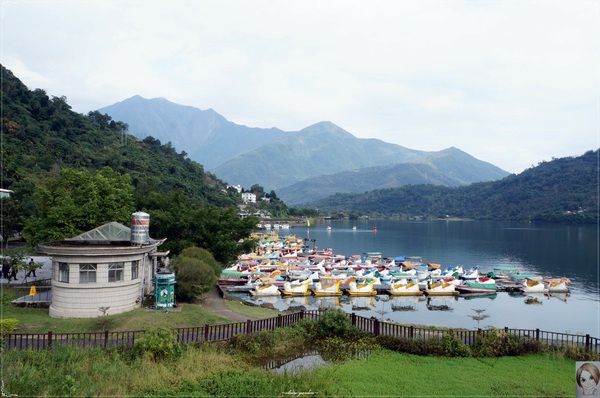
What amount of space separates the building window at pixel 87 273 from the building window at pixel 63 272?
499mm

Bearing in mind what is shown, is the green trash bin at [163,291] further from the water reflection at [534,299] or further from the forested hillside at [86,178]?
the water reflection at [534,299]

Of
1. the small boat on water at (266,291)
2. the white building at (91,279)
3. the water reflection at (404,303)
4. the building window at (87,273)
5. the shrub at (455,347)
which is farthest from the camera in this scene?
the small boat on water at (266,291)

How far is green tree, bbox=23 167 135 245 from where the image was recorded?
2078cm

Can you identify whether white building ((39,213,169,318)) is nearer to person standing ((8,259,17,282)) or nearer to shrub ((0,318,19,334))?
shrub ((0,318,19,334))

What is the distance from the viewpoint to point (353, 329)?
13.6 meters

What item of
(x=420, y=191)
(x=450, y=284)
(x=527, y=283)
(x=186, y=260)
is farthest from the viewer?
(x=420, y=191)

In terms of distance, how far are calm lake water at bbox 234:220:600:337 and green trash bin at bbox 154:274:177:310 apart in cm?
1133

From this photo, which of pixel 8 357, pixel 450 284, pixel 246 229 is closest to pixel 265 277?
pixel 246 229

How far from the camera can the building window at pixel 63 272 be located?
49.3 feet

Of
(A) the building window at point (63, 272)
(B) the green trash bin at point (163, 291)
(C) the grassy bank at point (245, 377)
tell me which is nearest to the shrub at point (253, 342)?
(C) the grassy bank at point (245, 377)

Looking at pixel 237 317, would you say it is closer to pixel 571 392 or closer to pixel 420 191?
pixel 571 392

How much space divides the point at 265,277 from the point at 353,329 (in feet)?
81.6

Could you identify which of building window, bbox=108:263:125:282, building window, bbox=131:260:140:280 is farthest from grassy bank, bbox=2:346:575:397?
building window, bbox=131:260:140:280

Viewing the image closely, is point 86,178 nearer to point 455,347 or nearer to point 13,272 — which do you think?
point 13,272
